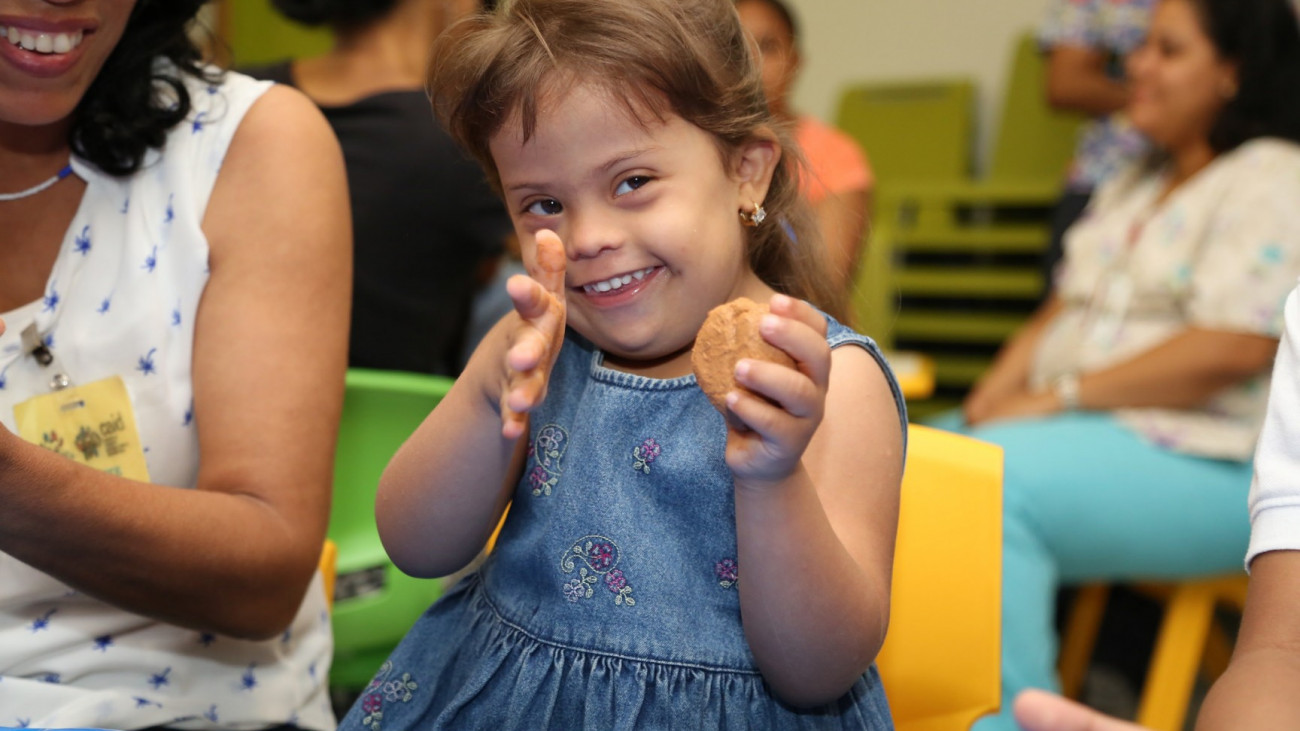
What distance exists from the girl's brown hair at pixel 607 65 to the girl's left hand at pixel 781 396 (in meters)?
0.25

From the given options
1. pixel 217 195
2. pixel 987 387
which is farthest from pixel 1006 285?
pixel 217 195

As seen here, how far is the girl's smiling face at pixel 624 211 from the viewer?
81 centimetres

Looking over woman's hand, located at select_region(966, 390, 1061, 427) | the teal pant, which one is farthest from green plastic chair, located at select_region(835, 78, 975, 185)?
the teal pant

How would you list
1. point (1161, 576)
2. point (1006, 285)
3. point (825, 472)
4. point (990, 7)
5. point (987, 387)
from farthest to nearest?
1. point (990, 7)
2. point (1006, 285)
3. point (987, 387)
4. point (1161, 576)
5. point (825, 472)

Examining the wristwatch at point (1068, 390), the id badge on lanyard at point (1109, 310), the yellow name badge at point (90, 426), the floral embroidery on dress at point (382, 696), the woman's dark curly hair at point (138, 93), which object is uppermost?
the woman's dark curly hair at point (138, 93)

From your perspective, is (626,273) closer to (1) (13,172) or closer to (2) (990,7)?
(1) (13,172)

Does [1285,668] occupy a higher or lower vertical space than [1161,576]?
higher

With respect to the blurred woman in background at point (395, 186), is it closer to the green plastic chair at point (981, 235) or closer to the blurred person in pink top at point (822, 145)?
the blurred person in pink top at point (822, 145)

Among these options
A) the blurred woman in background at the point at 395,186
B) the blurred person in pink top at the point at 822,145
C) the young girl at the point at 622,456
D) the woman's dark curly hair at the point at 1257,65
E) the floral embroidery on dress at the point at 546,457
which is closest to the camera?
the young girl at the point at 622,456

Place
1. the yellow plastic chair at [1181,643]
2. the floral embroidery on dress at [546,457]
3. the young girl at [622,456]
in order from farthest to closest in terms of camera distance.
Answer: the yellow plastic chair at [1181,643] → the floral embroidery on dress at [546,457] → the young girl at [622,456]

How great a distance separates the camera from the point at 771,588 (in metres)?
0.71

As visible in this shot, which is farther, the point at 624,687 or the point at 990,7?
the point at 990,7

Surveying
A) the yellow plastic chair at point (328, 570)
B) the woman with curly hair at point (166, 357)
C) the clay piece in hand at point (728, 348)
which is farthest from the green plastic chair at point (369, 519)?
the clay piece in hand at point (728, 348)

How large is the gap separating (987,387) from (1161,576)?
69 cm
